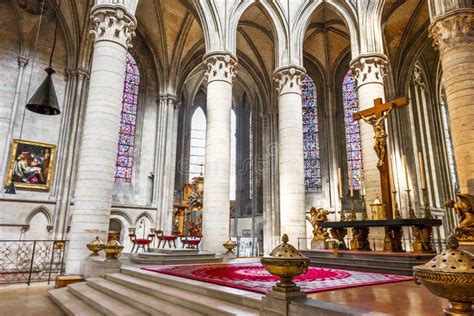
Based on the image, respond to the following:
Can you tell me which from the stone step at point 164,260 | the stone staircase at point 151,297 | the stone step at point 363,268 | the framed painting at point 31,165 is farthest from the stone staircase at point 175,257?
the framed painting at point 31,165

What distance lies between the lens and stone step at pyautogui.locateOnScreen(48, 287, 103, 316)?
457cm

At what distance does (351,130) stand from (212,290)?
1464 centimetres

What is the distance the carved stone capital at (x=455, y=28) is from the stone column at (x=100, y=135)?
8131mm

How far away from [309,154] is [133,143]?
9.33m

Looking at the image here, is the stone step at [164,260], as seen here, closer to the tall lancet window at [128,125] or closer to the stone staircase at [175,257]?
the stone staircase at [175,257]

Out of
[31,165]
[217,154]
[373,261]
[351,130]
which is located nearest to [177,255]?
[217,154]

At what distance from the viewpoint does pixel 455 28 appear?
763cm

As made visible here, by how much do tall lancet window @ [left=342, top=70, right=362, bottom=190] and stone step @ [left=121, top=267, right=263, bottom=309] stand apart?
12786 millimetres

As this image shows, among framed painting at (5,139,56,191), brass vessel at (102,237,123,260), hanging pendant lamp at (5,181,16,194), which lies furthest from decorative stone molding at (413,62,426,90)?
hanging pendant lamp at (5,181,16,194)

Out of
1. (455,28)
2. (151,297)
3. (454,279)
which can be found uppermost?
(455,28)

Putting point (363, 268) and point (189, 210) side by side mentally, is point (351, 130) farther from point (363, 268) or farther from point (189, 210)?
Answer: point (363, 268)

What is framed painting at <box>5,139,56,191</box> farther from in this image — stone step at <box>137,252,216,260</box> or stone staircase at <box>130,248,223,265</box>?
stone step at <box>137,252,216,260</box>

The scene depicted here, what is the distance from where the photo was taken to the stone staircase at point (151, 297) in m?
3.62

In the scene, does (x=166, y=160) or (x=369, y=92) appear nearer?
(x=369, y=92)
